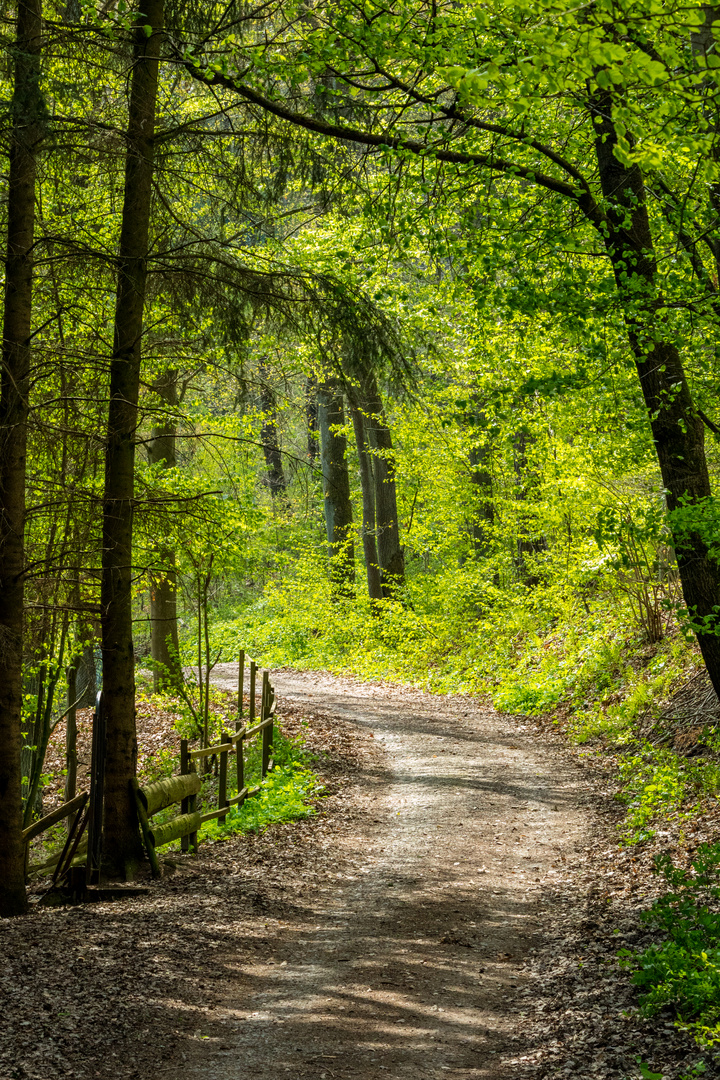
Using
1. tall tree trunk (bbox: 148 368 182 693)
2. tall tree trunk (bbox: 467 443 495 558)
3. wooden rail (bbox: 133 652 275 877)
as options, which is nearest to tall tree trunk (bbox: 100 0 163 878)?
wooden rail (bbox: 133 652 275 877)

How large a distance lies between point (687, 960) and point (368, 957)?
7.38 ft

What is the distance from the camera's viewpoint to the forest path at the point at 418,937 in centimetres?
486

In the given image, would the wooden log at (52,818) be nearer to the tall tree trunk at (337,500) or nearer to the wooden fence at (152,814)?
the wooden fence at (152,814)

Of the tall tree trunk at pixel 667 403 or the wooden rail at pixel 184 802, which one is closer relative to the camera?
the tall tree trunk at pixel 667 403

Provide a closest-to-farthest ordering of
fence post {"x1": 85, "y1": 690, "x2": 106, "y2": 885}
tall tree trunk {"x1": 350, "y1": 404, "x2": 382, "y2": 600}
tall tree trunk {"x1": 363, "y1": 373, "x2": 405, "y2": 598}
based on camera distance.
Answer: fence post {"x1": 85, "y1": 690, "x2": 106, "y2": 885} < tall tree trunk {"x1": 363, "y1": 373, "x2": 405, "y2": 598} < tall tree trunk {"x1": 350, "y1": 404, "x2": 382, "y2": 600}

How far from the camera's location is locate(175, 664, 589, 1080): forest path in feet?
15.9

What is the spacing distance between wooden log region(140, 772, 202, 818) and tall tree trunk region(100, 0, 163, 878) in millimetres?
168

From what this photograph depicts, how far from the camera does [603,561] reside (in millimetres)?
13812

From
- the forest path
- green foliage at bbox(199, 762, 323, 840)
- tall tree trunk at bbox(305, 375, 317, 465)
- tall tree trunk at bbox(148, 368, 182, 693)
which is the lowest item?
the forest path

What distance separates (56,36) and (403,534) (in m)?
20.6

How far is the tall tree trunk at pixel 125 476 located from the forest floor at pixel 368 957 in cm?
89

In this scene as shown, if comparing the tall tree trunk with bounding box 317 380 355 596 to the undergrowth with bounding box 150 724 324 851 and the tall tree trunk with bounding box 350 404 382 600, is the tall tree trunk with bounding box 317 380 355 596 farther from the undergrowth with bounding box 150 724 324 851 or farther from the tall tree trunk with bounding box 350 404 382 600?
the undergrowth with bounding box 150 724 324 851

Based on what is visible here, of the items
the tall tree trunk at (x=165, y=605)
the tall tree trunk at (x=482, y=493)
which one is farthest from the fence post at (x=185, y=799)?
the tall tree trunk at (x=482, y=493)

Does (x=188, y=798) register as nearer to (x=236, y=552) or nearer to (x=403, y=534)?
(x=236, y=552)
